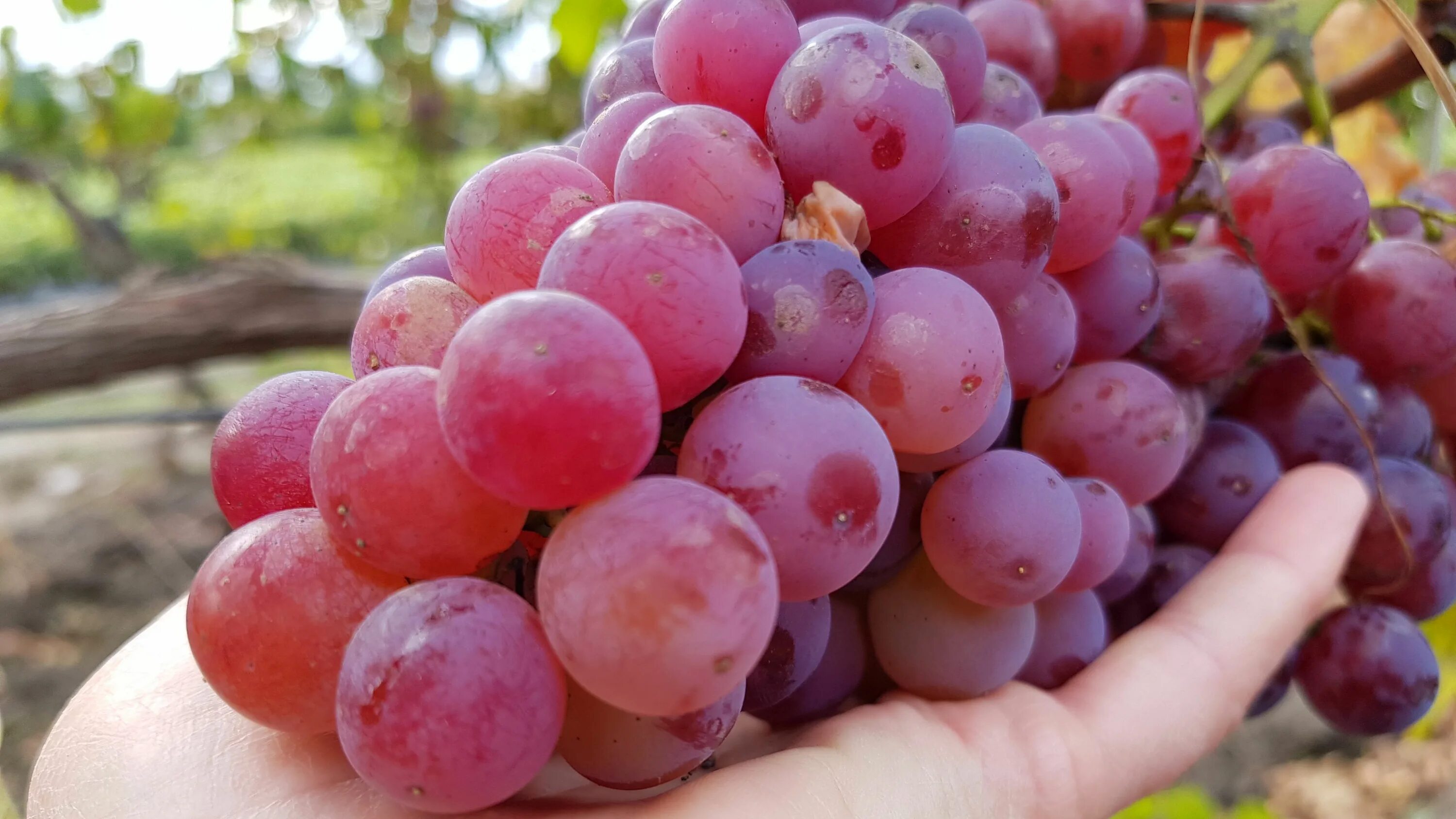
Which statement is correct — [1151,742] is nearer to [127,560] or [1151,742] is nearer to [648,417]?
[648,417]

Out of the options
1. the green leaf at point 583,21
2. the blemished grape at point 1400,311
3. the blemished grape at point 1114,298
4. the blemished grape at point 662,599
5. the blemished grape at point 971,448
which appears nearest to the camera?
the blemished grape at point 662,599

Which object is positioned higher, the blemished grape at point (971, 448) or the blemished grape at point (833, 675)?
the blemished grape at point (971, 448)

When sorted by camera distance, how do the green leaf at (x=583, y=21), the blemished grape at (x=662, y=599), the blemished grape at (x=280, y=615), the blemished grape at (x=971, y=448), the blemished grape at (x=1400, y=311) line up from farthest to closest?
the green leaf at (x=583, y=21), the blemished grape at (x=1400, y=311), the blemished grape at (x=971, y=448), the blemished grape at (x=280, y=615), the blemished grape at (x=662, y=599)

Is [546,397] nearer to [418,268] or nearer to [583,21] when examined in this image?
[418,268]

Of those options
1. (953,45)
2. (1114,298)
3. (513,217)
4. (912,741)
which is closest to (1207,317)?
(1114,298)

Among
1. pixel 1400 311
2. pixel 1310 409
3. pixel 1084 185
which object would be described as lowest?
pixel 1310 409

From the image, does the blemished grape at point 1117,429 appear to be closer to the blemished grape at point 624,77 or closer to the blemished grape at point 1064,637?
the blemished grape at point 1064,637

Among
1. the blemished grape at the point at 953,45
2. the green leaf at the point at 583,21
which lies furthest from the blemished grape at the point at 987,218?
the green leaf at the point at 583,21
